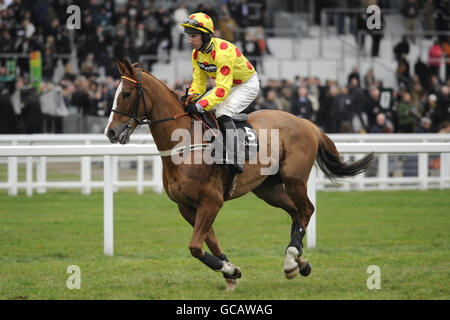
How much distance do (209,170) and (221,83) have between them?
0.69 meters

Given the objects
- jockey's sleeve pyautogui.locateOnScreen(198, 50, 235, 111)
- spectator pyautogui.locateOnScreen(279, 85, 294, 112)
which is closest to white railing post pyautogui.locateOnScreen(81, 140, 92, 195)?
spectator pyautogui.locateOnScreen(279, 85, 294, 112)

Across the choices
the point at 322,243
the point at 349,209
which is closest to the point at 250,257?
the point at 322,243

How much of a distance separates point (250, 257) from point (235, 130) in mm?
1775

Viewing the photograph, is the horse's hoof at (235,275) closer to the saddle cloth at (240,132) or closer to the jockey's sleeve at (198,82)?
the saddle cloth at (240,132)

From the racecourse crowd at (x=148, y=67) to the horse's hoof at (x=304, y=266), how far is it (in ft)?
28.3

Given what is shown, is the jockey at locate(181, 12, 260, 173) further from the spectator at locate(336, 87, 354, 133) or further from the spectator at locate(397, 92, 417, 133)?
the spectator at locate(397, 92, 417, 133)

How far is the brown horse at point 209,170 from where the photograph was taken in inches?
225

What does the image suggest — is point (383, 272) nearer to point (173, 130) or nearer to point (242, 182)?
point (242, 182)

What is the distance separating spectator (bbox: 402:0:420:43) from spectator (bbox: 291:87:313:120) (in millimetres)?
7121

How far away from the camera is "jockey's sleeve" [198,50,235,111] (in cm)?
588

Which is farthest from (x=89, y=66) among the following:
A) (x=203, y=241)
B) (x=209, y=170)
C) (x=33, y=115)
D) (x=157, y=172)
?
(x=203, y=241)

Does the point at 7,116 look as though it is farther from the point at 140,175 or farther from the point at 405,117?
the point at 405,117

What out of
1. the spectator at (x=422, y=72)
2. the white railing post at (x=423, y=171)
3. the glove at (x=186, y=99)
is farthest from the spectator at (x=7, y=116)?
the glove at (x=186, y=99)

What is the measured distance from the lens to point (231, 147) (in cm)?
593
